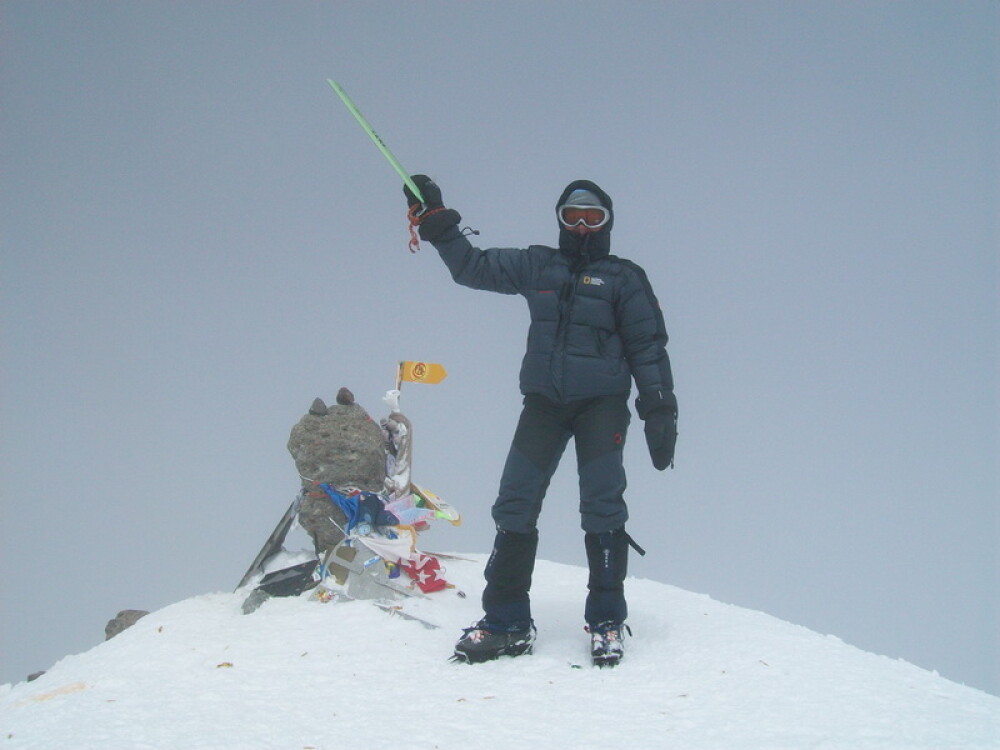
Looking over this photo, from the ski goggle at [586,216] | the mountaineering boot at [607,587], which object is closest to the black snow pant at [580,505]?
the mountaineering boot at [607,587]

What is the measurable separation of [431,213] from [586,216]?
86cm

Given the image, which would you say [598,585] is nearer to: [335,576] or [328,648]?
[328,648]

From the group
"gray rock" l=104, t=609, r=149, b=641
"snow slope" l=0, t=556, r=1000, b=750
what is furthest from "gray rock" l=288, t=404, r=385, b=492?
"gray rock" l=104, t=609, r=149, b=641

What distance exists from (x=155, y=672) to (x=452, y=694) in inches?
60.8

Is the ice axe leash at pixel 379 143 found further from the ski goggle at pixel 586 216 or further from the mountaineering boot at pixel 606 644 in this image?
the mountaineering boot at pixel 606 644

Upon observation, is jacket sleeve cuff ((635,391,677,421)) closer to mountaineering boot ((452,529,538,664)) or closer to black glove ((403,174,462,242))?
mountaineering boot ((452,529,538,664))

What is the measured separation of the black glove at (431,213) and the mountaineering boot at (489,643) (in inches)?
83.8

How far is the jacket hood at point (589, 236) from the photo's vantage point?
431 cm

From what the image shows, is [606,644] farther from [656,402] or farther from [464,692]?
[656,402]

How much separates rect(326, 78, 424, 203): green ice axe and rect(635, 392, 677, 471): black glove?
5.55 feet

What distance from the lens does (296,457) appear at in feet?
19.3

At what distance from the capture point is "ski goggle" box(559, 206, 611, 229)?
4.27 metres

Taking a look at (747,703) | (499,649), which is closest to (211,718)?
(499,649)

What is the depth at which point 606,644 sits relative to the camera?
385cm
